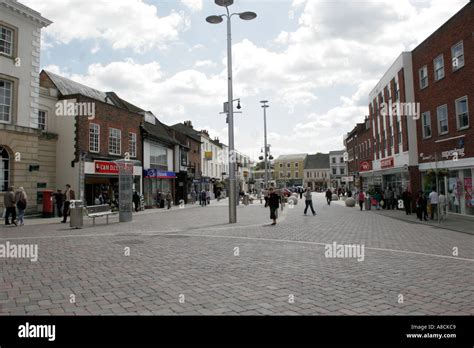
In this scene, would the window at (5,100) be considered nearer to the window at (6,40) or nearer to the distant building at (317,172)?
the window at (6,40)

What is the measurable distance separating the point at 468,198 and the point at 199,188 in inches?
1446

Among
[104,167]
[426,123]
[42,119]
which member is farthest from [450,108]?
[42,119]

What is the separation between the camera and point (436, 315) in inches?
171

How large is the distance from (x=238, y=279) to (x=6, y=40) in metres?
20.3

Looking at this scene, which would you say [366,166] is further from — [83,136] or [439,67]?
[83,136]

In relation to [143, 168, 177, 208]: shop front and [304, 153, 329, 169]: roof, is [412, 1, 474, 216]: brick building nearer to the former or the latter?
[143, 168, 177, 208]: shop front

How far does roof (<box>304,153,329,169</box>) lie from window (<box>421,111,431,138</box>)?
8107 centimetres

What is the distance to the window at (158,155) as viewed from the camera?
112 ft

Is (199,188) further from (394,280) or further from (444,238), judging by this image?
(394,280)

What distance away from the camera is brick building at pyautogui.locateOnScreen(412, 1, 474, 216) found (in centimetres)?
1827

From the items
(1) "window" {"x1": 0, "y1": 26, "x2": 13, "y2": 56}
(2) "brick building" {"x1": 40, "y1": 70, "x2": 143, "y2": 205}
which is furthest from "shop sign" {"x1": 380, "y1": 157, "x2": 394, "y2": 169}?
(1) "window" {"x1": 0, "y1": 26, "x2": 13, "y2": 56}
